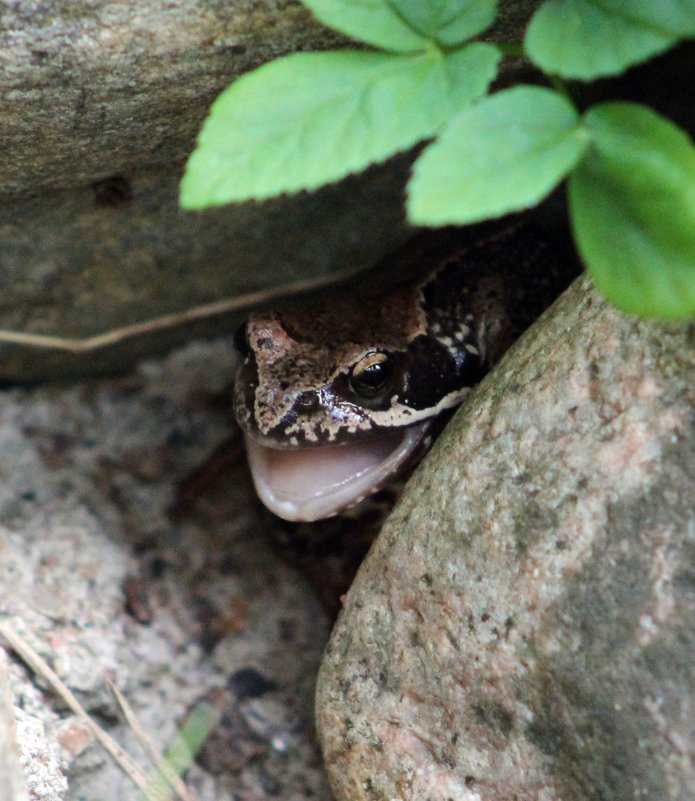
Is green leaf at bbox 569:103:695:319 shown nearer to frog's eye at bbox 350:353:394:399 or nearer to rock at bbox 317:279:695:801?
rock at bbox 317:279:695:801

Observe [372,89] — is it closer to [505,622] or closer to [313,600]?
[505,622]

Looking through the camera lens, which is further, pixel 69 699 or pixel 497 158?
pixel 69 699

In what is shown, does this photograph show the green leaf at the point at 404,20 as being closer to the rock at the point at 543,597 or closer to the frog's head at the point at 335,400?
the rock at the point at 543,597

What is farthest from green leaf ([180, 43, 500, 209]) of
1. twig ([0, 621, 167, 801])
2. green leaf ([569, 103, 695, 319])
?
twig ([0, 621, 167, 801])

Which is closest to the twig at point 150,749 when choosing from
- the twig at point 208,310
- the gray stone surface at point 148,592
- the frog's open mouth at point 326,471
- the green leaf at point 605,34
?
the gray stone surface at point 148,592

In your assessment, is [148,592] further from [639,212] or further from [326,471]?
[639,212]

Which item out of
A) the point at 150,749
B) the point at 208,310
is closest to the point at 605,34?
the point at 208,310

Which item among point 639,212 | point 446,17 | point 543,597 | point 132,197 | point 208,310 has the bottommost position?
point 208,310

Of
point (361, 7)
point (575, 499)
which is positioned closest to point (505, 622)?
point (575, 499)
